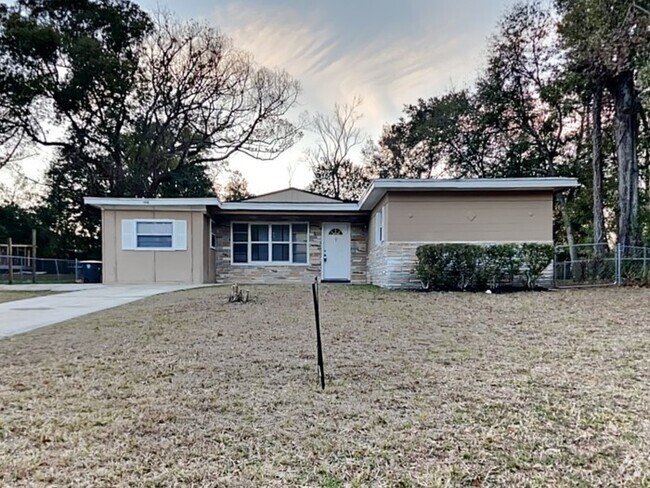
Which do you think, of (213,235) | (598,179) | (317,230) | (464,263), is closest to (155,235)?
(213,235)

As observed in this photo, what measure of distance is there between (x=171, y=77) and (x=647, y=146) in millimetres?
20580

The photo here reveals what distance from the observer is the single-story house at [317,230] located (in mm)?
11312

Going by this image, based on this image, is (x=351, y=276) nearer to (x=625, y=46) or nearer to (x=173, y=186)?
(x=625, y=46)

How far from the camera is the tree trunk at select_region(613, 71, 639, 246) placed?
1310 centimetres

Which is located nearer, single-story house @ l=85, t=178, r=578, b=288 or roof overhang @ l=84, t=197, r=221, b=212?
single-story house @ l=85, t=178, r=578, b=288

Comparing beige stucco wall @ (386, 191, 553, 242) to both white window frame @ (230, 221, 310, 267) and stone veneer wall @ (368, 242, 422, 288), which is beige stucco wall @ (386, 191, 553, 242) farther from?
white window frame @ (230, 221, 310, 267)

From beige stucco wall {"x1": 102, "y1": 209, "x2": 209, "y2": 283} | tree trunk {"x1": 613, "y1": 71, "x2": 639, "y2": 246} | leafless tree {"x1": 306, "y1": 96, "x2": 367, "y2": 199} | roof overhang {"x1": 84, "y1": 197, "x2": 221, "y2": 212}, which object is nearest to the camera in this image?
tree trunk {"x1": 613, "y1": 71, "x2": 639, "y2": 246}

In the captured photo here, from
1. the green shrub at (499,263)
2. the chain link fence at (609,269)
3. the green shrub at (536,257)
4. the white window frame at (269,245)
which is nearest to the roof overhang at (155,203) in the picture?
the white window frame at (269,245)

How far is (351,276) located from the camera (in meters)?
15.7

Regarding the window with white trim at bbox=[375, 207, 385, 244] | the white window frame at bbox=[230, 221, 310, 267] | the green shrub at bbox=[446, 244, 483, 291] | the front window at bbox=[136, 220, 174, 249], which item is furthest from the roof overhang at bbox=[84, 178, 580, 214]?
the green shrub at bbox=[446, 244, 483, 291]

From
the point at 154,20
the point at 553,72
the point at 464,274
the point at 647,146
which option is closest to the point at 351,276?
the point at 464,274

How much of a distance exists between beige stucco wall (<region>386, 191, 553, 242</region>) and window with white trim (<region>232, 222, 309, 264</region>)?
495 centimetres

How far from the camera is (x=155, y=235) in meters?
13.8

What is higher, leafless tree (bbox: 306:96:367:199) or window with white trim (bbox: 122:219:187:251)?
leafless tree (bbox: 306:96:367:199)
